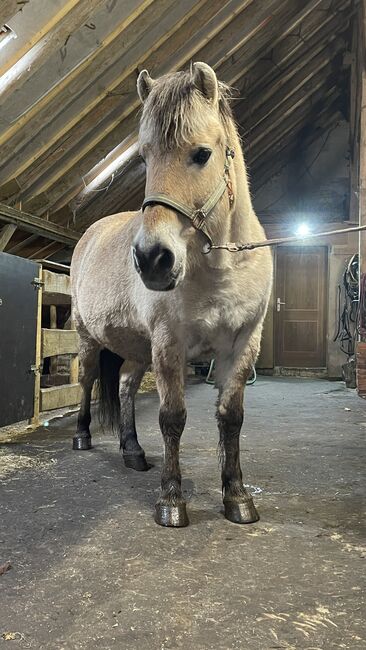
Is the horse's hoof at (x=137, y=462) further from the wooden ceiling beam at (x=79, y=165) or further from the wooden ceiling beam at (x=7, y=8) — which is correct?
the wooden ceiling beam at (x=79, y=165)

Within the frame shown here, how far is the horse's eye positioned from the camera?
55.1 inches

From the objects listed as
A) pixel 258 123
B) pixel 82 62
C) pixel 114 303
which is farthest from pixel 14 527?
pixel 258 123

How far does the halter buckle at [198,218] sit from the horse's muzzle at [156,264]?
6.7 inches

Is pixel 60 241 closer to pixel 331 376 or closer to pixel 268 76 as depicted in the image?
pixel 268 76

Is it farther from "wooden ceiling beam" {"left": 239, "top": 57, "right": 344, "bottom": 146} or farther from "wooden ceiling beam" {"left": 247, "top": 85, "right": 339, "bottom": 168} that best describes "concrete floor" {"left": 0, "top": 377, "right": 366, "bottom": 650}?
"wooden ceiling beam" {"left": 247, "top": 85, "right": 339, "bottom": 168}

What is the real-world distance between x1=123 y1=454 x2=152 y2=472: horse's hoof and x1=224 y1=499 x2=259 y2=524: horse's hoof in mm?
679

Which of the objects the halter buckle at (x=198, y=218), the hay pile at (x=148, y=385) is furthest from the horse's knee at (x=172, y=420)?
the hay pile at (x=148, y=385)

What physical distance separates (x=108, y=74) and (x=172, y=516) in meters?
3.98

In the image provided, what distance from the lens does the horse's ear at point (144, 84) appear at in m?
1.58

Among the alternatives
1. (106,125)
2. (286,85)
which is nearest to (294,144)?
(286,85)

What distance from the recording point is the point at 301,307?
8.41m

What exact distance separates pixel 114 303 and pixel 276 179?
791 cm

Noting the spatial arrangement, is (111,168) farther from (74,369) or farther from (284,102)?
(284,102)

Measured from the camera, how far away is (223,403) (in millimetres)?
1786
